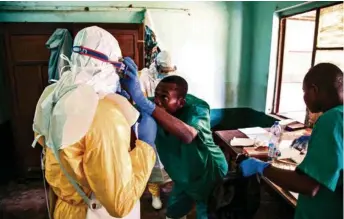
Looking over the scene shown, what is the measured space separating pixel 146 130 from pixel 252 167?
53 centimetres

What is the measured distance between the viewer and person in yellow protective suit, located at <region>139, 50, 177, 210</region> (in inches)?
97.0

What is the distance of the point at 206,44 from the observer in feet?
11.3

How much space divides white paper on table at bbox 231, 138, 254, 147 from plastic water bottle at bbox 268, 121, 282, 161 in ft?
0.53

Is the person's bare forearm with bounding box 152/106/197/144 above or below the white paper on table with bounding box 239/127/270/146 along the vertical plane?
above

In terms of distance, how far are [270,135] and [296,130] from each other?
32cm

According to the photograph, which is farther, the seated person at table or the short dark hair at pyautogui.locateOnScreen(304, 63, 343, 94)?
the seated person at table

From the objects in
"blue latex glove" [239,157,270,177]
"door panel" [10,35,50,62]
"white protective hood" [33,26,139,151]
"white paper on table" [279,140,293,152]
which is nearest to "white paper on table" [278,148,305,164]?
"white paper on table" [279,140,293,152]

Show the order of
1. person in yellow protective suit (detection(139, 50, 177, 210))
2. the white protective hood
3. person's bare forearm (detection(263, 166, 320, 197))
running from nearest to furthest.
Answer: the white protective hood < person's bare forearm (detection(263, 166, 320, 197)) < person in yellow protective suit (detection(139, 50, 177, 210))

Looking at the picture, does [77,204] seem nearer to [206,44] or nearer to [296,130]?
[296,130]

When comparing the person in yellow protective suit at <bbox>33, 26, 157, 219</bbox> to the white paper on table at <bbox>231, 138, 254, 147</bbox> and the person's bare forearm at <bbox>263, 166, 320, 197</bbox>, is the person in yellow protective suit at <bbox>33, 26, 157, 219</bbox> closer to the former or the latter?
the person's bare forearm at <bbox>263, 166, 320, 197</bbox>

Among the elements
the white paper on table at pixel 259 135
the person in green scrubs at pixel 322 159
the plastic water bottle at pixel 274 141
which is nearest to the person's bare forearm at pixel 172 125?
the person in green scrubs at pixel 322 159

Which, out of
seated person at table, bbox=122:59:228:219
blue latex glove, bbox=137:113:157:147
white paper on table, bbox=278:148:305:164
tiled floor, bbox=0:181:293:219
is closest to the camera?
blue latex glove, bbox=137:113:157:147

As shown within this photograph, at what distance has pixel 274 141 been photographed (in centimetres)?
197

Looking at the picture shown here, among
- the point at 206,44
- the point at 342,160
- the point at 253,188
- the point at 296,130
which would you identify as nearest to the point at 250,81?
the point at 206,44
